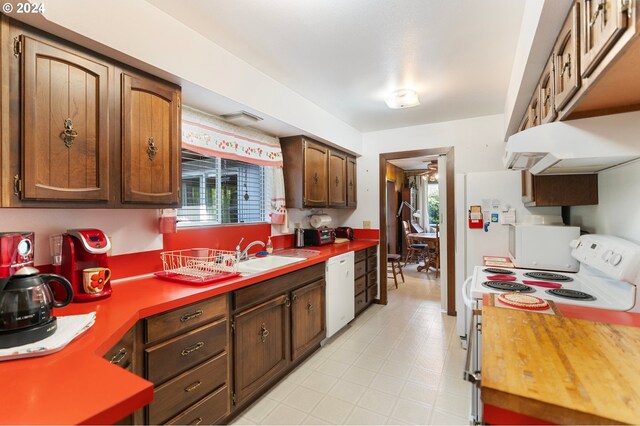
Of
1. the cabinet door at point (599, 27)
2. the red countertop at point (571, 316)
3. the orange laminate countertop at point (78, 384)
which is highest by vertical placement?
the cabinet door at point (599, 27)

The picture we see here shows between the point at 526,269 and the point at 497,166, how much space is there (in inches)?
58.1

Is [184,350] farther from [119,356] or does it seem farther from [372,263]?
[372,263]

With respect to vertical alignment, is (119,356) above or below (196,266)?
below

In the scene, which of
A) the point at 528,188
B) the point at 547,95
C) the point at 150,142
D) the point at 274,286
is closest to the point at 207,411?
the point at 274,286

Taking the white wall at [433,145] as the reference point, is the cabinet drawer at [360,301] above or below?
below

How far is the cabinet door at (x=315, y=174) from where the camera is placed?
10.3 ft

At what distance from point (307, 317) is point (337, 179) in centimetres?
176

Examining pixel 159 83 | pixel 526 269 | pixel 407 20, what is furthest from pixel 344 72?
pixel 526 269

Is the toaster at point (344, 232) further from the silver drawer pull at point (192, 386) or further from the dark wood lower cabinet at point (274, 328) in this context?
the silver drawer pull at point (192, 386)

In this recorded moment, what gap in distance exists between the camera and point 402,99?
275cm

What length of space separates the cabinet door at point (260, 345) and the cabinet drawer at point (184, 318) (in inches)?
7.0

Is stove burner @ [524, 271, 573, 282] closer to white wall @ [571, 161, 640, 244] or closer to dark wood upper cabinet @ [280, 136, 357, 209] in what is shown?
white wall @ [571, 161, 640, 244]

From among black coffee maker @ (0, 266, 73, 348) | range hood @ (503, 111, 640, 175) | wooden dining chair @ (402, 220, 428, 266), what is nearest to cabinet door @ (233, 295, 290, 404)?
black coffee maker @ (0, 266, 73, 348)

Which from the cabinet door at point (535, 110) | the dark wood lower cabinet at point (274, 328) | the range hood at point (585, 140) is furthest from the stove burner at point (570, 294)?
the dark wood lower cabinet at point (274, 328)
